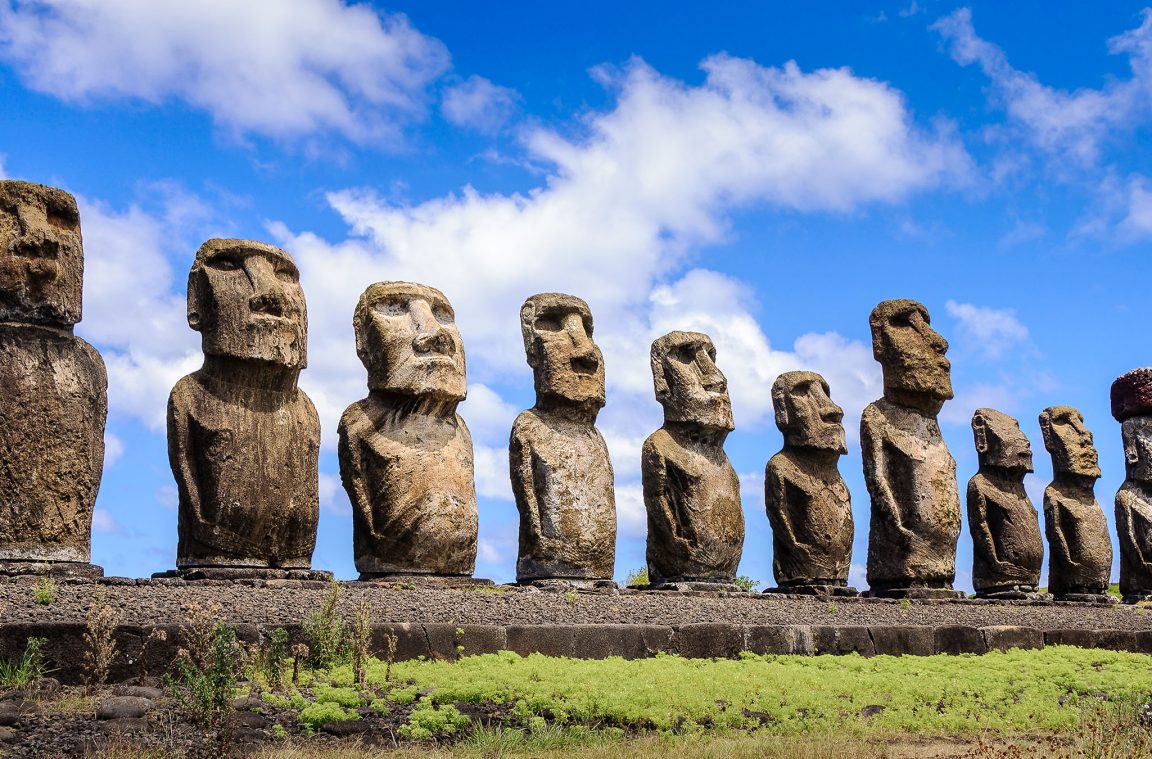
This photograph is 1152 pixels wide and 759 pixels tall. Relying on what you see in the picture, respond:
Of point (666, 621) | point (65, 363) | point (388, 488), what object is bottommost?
point (666, 621)

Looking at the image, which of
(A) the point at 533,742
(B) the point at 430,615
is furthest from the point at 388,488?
(A) the point at 533,742

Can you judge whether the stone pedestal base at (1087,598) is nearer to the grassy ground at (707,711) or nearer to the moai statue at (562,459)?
the moai statue at (562,459)

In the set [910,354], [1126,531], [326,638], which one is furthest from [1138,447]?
[326,638]

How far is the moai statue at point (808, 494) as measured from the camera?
17.3 metres

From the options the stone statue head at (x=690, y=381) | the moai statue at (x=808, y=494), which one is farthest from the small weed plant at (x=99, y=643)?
the moai statue at (x=808, y=494)

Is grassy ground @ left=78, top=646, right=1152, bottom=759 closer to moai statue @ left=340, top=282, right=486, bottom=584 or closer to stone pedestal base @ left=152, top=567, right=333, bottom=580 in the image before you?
stone pedestal base @ left=152, top=567, right=333, bottom=580

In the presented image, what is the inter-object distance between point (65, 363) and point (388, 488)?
10.5 feet

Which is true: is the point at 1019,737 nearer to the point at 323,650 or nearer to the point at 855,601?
the point at 323,650

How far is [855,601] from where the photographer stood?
16312 millimetres

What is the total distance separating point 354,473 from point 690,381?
456 cm

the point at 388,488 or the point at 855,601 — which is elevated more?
the point at 388,488

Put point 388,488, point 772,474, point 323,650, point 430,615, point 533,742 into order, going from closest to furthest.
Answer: point 533,742 < point 323,650 < point 430,615 < point 388,488 < point 772,474

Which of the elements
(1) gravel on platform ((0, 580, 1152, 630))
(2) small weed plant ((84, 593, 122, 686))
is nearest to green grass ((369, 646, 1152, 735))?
(1) gravel on platform ((0, 580, 1152, 630))

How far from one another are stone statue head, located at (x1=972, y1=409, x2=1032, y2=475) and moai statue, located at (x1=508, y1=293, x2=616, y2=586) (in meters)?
7.80
